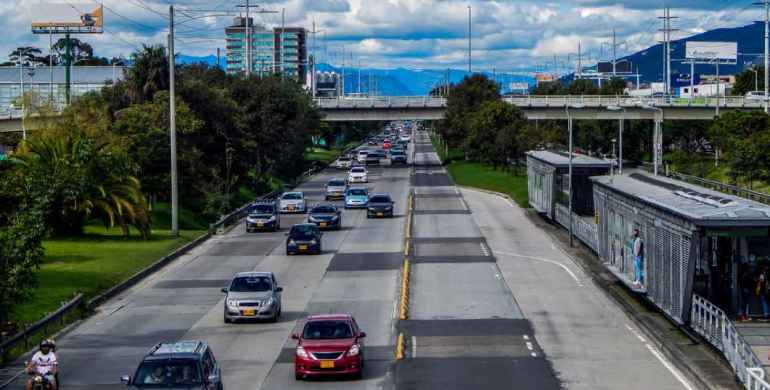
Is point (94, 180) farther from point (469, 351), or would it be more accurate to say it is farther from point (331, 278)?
point (469, 351)

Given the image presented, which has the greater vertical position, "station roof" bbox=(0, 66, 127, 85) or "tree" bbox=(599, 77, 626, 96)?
"station roof" bbox=(0, 66, 127, 85)

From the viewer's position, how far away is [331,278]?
4622 centimetres

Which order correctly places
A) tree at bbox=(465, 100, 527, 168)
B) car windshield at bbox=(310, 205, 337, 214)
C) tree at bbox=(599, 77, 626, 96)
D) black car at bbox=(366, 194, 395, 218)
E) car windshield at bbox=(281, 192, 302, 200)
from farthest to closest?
tree at bbox=(599, 77, 626, 96)
tree at bbox=(465, 100, 527, 168)
car windshield at bbox=(281, 192, 302, 200)
black car at bbox=(366, 194, 395, 218)
car windshield at bbox=(310, 205, 337, 214)

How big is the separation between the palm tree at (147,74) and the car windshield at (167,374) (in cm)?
6000

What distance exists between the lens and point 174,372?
72.8ft

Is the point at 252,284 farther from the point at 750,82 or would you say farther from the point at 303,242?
the point at 750,82

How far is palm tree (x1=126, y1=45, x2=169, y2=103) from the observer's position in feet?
265

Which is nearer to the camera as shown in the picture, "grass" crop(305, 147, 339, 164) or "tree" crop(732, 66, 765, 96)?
"tree" crop(732, 66, 765, 96)

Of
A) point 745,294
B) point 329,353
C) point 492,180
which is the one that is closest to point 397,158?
point 492,180

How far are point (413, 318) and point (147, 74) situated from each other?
164 feet

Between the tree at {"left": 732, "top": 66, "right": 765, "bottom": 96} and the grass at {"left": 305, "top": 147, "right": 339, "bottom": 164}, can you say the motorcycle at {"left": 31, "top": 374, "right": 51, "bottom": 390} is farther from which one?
the tree at {"left": 732, "top": 66, "right": 765, "bottom": 96}

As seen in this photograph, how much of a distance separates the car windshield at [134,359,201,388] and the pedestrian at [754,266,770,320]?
1315 cm

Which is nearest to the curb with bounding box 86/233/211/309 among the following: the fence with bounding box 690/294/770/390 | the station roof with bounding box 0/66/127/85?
the fence with bounding box 690/294/770/390

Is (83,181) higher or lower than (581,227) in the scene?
higher
